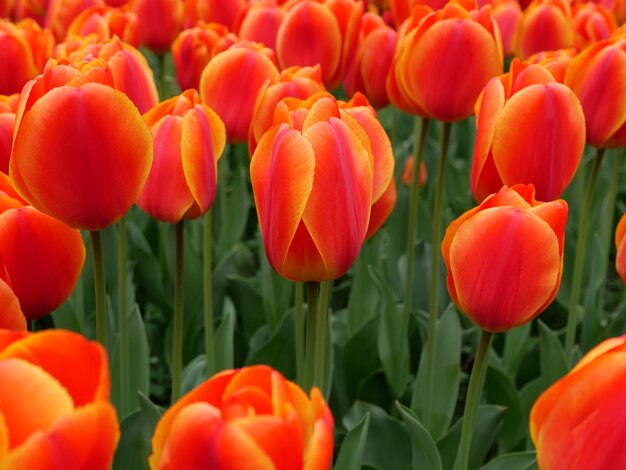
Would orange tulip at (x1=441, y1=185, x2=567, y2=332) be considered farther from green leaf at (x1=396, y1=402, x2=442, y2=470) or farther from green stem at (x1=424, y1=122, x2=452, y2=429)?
green stem at (x1=424, y1=122, x2=452, y2=429)

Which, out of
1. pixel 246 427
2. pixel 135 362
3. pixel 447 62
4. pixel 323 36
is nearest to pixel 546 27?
pixel 323 36

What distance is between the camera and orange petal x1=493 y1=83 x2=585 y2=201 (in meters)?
1.07

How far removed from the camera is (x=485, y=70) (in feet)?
4.45

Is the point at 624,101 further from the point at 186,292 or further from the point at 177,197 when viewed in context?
the point at 186,292


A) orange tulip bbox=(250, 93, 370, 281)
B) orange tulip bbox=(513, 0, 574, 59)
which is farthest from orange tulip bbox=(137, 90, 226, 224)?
orange tulip bbox=(513, 0, 574, 59)

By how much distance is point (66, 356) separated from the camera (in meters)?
0.54

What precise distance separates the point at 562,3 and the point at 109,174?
1393 millimetres

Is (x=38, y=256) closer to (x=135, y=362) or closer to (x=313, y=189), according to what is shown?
(x=313, y=189)

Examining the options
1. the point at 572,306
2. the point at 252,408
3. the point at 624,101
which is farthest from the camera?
the point at 572,306

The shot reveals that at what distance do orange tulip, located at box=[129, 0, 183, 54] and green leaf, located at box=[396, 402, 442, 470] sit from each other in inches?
58.7

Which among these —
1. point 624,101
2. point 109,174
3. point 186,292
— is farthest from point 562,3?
point 109,174

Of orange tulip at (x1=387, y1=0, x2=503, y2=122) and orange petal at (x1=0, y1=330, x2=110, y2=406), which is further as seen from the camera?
orange tulip at (x1=387, y1=0, x2=503, y2=122)

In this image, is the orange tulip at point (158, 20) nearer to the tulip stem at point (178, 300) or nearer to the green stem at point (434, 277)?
the green stem at point (434, 277)

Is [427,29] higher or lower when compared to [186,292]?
higher
